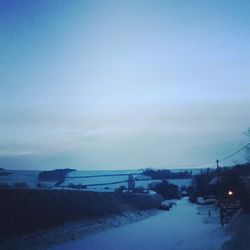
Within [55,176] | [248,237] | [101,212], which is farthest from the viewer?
[55,176]

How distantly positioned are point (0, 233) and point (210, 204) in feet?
181

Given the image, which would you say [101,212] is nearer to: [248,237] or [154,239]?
[154,239]

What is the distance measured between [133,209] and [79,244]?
38.2m

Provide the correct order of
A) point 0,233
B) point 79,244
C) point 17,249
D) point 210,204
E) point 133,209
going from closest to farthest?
point 17,249, point 0,233, point 79,244, point 133,209, point 210,204

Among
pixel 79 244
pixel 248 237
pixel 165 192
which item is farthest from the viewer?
pixel 165 192

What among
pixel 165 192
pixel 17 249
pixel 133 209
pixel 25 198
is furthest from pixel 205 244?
pixel 165 192

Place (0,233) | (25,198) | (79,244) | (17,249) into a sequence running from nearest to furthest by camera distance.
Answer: (17,249)
(0,233)
(79,244)
(25,198)

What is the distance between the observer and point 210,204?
77.1m

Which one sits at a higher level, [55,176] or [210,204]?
[55,176]

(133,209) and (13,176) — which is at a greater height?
(13,176)

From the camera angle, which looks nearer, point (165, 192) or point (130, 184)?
point (130, 184)

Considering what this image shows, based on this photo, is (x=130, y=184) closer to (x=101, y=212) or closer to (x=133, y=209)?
(x=133, y=209)

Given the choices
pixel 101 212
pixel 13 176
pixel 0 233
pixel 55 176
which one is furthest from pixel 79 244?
pixel 55 176

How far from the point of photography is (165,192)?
117562 mm
